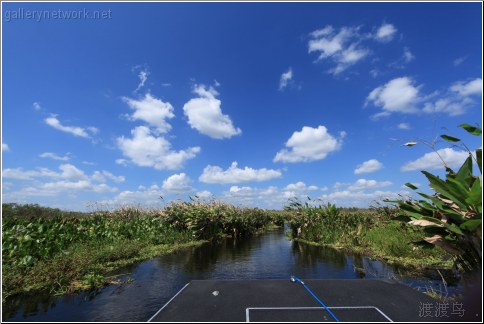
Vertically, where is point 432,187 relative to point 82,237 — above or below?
above

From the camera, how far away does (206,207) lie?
16.5 m

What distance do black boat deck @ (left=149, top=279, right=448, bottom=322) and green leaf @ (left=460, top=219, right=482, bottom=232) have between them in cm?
140

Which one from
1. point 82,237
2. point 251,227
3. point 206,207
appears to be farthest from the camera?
point 251,227

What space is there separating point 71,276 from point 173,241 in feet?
24.0

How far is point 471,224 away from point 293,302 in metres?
2.91

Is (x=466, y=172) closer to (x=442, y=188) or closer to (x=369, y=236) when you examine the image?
(x=442, y=188)

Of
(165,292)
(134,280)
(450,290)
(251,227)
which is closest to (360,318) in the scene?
(450,290)

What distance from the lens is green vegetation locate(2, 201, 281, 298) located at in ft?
21.2

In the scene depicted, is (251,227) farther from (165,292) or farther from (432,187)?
(432,187)

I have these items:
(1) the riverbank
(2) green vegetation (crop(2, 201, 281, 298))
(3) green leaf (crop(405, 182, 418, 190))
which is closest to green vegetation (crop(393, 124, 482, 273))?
(3) green leaf (crop(405, 182, 418, 190))

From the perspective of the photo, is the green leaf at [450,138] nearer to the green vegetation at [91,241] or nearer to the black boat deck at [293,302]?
the black boat deck at [293,302]

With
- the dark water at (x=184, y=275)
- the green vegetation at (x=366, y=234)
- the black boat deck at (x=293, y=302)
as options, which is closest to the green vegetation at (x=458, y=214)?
the black boat deck at (x=293, y=302)

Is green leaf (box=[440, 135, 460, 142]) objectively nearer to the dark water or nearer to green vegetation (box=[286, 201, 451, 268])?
the dark water

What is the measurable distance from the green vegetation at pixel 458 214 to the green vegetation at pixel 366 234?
4.41 m
